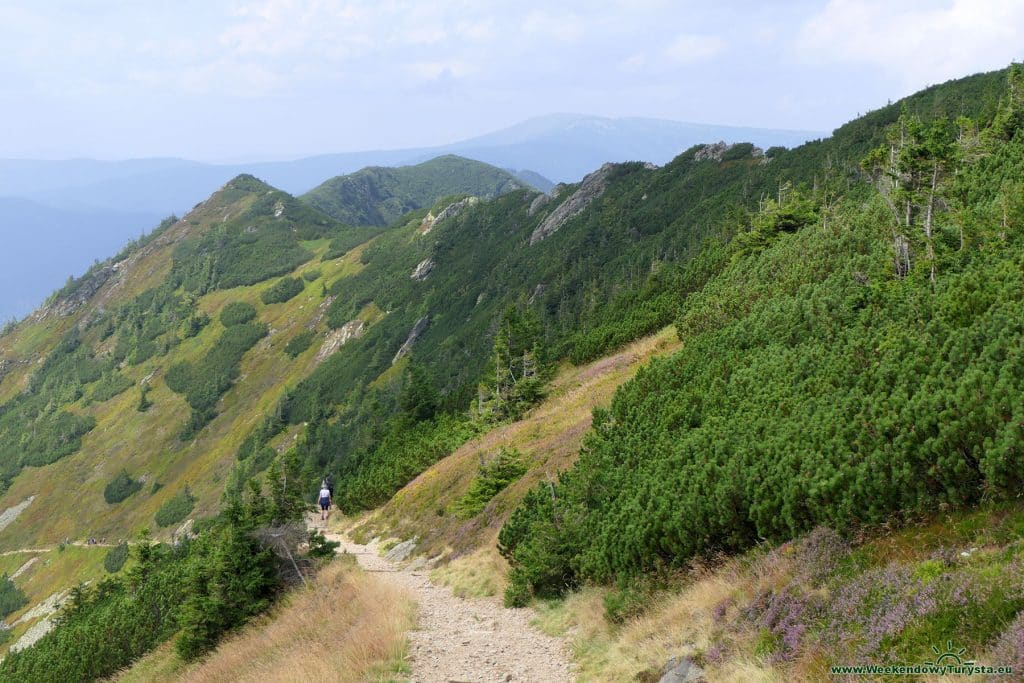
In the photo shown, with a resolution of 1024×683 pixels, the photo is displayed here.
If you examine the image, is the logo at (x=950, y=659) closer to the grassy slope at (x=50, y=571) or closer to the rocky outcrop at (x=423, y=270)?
the grassy slope at (x=50, y=571)

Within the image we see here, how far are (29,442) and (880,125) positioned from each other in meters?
242

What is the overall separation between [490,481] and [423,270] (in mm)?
169132

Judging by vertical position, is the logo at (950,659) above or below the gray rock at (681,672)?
above

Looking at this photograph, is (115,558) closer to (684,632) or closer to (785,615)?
(684,632)

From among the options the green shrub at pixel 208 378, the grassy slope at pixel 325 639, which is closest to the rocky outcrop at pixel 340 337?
the green shrub at pixel 208 378

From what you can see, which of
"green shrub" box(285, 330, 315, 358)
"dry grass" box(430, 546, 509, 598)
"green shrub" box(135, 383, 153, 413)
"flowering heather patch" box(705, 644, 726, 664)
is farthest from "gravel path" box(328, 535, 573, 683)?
"green shrub" box(135, 383, 153, 413)

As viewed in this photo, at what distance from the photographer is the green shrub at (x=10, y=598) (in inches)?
5059

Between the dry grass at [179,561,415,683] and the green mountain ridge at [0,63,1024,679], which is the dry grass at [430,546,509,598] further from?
the dry grass at [179,561,415,683]

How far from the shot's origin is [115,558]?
125750 millimetres

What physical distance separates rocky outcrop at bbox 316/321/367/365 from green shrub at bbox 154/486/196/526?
47918 millimetres

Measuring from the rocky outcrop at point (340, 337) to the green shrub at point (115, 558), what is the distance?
6224 centimetres

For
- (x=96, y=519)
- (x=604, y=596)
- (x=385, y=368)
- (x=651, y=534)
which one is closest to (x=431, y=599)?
(x=604, y=596)

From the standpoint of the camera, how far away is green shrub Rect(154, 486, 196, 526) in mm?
131250

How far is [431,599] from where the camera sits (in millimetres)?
17406
